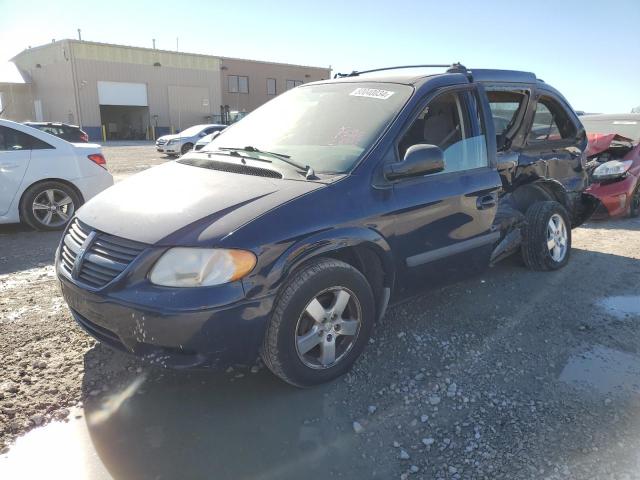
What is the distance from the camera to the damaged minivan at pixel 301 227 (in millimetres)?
2521

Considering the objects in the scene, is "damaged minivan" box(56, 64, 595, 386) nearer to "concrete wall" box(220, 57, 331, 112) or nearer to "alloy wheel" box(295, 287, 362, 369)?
"alloy wheel" box(295, 287, 362, 369)

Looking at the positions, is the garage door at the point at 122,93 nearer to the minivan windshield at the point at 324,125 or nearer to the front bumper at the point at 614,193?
Answer: the front bumper at the point at 614,193

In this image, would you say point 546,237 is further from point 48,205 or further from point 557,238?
point 48,205

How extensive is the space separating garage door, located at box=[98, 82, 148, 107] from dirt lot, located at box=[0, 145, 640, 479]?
37858 mm

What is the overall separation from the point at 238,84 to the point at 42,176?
42646 mm

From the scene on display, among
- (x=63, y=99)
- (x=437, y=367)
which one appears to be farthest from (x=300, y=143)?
(x=63, y=99)

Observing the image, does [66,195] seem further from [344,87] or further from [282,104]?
[344,87]

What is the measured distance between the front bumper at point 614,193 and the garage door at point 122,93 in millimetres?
37368

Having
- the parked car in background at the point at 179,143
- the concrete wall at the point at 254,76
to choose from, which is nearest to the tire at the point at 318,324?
the parked car in background at the point at 179,143

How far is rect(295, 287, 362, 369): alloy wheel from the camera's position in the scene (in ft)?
9.34

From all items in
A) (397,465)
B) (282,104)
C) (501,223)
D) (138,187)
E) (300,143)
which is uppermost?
(282,104)

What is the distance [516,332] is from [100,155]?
6031mm

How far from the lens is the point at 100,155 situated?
7.21 m

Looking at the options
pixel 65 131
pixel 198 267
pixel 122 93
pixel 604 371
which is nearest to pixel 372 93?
pixel 198 267
